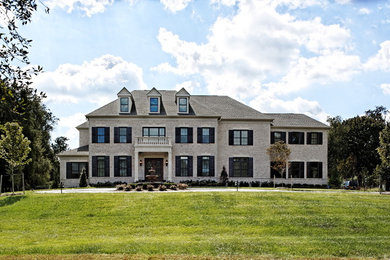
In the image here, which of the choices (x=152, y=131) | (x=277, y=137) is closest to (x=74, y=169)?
(x=152, y=131)

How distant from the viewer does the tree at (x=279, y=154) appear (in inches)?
1406

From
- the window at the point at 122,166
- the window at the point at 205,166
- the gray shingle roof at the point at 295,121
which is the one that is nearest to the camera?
the window at the point at 122,166

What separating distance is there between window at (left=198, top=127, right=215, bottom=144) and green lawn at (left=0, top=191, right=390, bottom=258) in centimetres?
1290

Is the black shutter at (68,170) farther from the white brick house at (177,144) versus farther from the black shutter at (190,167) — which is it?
the black shutter at (190,167)

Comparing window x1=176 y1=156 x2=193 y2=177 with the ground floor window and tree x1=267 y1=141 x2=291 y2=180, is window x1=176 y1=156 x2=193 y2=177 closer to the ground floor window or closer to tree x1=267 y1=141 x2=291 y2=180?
the ground floor window

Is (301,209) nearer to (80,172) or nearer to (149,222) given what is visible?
(149,222)

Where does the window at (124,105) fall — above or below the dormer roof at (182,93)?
below

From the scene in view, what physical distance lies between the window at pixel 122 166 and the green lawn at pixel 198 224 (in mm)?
11952

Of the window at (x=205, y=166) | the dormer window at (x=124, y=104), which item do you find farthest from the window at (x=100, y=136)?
the window at (x=205, y=166)

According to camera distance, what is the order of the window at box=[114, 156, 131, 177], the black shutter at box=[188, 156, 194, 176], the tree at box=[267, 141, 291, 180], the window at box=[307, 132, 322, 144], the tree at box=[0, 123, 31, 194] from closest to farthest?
the tree at box=[0, 123, 31, 194]
the tree at box=[267, 141, 291, 180]
the window at box=[114, 156, 131, 177]
the black shutter at box=[188, 156, 194, 176]
the window at box=[307, 132, 322, 144]

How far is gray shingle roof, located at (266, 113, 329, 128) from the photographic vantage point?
130 feet

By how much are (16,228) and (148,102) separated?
69.3 ft

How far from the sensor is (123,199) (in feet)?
74.6

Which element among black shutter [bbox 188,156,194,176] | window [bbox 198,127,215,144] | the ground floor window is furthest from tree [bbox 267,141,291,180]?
the ground floor window
